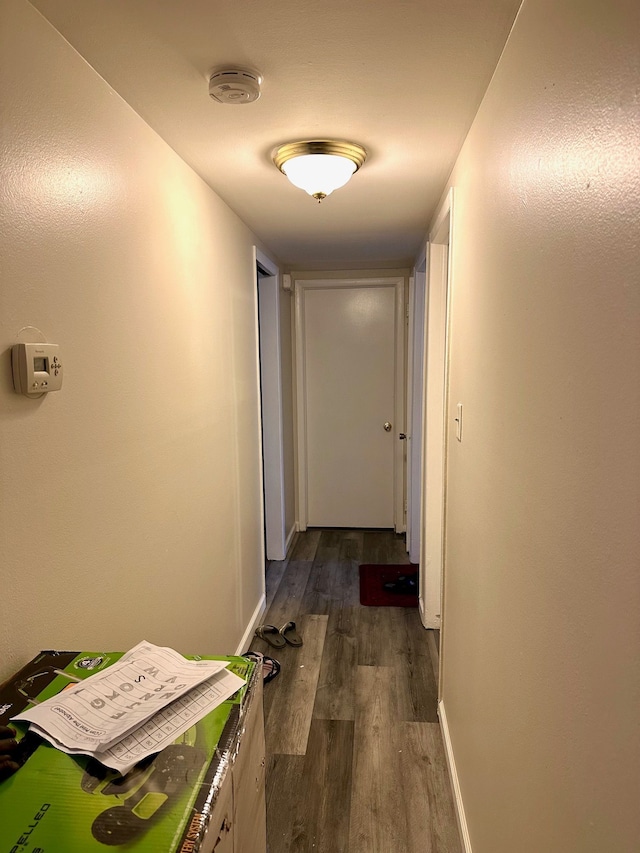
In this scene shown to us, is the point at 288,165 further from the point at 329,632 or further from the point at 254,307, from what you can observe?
the point at 329,632

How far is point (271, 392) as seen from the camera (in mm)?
3850

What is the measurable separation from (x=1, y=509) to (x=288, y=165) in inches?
56.9

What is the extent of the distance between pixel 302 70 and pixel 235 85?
17 cm

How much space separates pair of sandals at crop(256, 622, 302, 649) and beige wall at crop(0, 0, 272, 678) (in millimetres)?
683

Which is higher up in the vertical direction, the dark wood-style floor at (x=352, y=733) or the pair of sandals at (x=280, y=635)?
the pair of sandals at (x=280, y=635)

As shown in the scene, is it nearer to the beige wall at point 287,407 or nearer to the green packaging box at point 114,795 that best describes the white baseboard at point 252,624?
the beige wall at point 287,407

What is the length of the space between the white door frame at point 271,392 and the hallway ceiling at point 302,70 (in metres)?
1.60

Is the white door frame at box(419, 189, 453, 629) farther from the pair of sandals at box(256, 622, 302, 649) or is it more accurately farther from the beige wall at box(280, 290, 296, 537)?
the beige wall at box(280, 290, 296, 537)

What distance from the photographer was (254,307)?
3092 millimetres

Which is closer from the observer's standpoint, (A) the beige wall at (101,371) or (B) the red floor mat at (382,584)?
(A) the beige wall at (101,371)

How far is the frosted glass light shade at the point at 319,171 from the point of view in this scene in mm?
1821

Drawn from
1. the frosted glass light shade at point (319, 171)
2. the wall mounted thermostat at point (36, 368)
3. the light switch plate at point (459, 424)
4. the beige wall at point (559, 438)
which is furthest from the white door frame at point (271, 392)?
the wall mounted thermostat at point (36, 368)

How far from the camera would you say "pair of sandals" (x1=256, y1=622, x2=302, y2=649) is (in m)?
2.94

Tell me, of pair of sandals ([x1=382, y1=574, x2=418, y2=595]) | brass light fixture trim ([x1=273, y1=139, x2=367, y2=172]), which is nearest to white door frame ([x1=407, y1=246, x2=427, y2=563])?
pair of sandals ([x1=382, y1=574, x2=418, y2=595])
